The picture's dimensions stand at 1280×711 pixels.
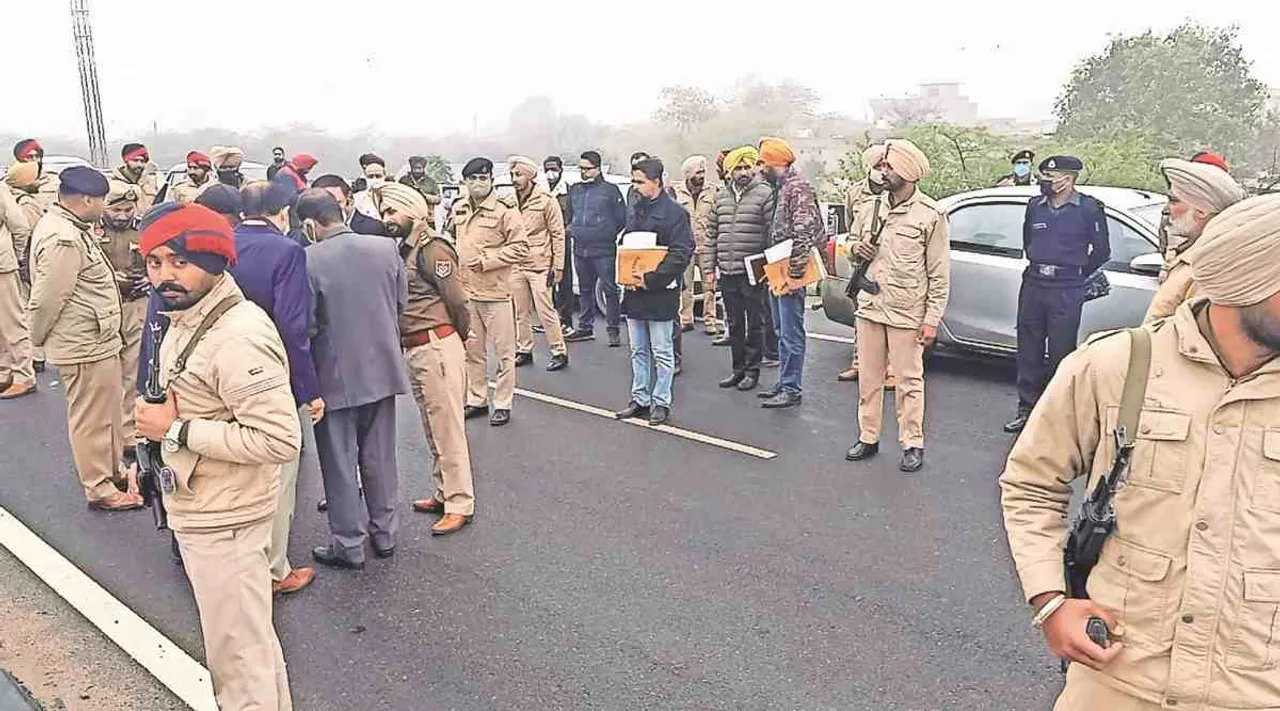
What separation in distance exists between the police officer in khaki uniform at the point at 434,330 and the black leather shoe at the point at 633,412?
2.22 metres

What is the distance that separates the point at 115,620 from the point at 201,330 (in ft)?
6.74

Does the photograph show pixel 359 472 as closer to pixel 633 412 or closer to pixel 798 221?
pixel 633 412

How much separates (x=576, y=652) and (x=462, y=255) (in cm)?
410

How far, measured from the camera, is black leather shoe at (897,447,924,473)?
247 inches

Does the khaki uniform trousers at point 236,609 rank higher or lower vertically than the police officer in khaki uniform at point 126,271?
lower

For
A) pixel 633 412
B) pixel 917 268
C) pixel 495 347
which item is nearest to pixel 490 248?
pixel 495 347

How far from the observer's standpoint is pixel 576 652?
4.17 metres

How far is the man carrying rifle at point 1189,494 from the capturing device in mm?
1949

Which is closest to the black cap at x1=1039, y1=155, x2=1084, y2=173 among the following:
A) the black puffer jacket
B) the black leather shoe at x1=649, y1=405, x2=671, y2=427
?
the black puffer jacket

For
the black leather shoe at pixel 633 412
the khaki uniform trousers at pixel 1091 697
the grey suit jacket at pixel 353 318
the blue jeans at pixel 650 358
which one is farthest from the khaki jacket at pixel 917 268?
the khaki uniform trousers at pixel 1091 697

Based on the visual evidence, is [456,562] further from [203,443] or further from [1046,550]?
[1046,550]

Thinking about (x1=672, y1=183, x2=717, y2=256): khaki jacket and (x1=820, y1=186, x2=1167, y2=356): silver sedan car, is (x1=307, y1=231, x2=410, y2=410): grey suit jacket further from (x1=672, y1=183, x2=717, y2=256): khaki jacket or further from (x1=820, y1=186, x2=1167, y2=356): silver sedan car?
(x1=672, y1=183, x2=717, y2=256): khaki jacket

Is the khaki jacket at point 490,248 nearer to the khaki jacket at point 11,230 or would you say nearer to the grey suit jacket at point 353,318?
the grey suit jacket at point 353,318

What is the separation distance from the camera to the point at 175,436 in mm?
3139
